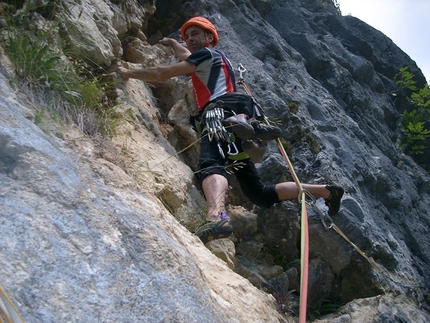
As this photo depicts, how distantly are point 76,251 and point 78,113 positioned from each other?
1.22 metres

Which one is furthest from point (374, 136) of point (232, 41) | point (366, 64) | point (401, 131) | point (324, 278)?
point (324, 278)

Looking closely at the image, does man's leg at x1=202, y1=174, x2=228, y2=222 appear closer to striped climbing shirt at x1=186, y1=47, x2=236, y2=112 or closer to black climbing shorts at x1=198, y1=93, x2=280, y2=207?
black climbing shorts at x1=198, y1=93, x2=280, y2=207

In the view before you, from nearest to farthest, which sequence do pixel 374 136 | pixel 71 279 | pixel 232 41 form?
pixel 71 279 < pixel 232 41 < pixel 374 136

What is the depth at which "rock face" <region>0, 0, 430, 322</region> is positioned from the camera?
146cm

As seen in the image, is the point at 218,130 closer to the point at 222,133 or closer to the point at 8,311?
the point at 222,133

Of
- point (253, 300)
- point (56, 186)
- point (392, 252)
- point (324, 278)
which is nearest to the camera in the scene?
point (56, 186)

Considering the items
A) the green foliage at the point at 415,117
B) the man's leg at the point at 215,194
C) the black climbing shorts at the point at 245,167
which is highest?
the green foliage at the point at 415,117

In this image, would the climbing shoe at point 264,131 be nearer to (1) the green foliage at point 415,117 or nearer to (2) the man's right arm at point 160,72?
(2) the man's right arm at point 160,72

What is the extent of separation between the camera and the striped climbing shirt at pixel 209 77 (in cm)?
364

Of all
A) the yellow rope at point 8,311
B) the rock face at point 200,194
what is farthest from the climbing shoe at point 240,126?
the yellow rope at point 8,311

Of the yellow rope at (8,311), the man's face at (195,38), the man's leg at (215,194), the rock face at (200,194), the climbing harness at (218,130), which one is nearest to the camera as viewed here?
the yellow rope at (8,311)

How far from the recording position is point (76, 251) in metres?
1.46

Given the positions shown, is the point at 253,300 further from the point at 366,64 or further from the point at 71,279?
the point at 366,64

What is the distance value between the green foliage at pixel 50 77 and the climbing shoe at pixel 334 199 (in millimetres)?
1751
